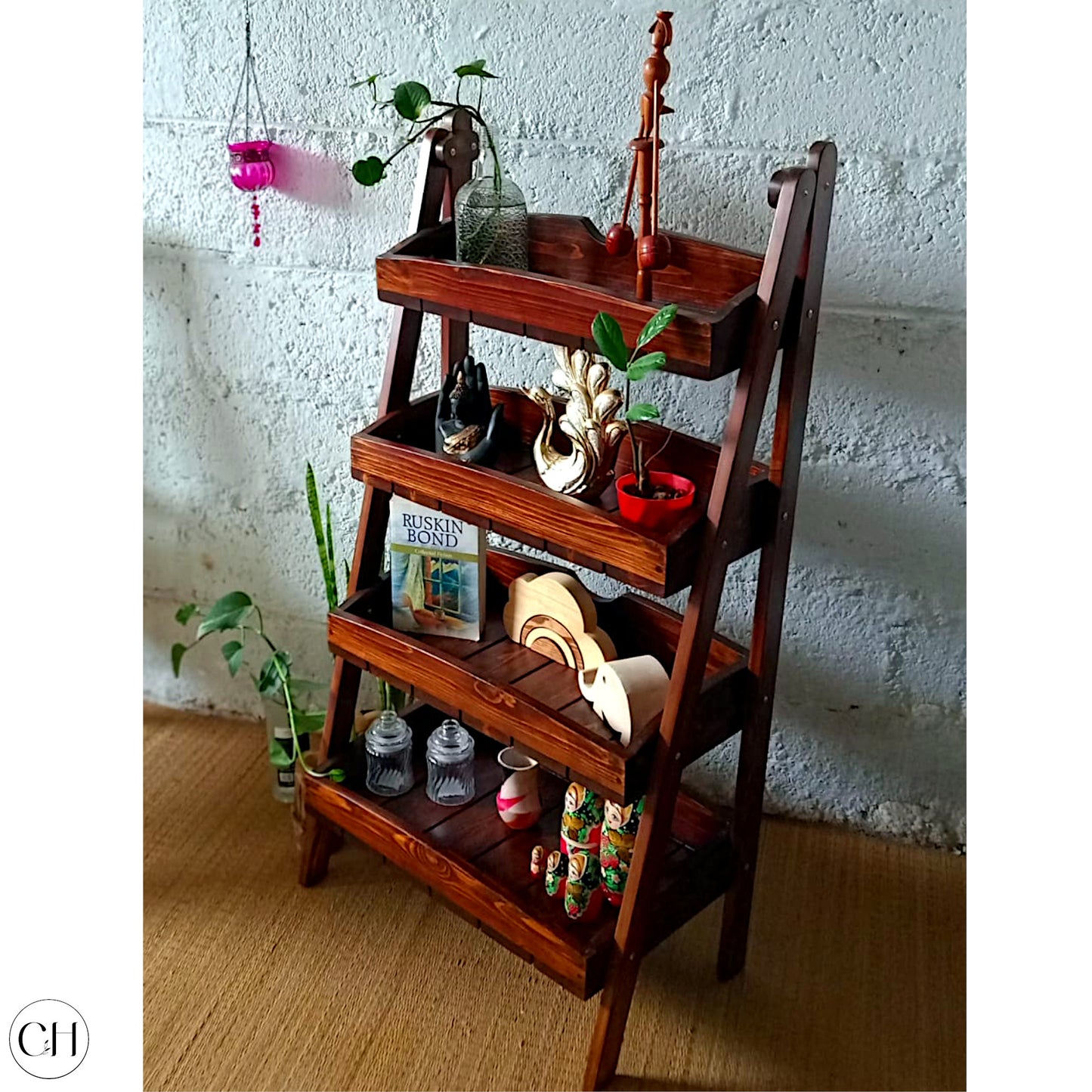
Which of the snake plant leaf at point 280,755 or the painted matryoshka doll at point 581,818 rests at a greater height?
the painted matryoshka doll at point 581,818

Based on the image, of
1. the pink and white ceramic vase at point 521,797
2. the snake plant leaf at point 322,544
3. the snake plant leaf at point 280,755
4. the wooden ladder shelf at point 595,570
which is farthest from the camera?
the snake plant leaf at point 280,755

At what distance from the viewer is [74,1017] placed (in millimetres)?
1080

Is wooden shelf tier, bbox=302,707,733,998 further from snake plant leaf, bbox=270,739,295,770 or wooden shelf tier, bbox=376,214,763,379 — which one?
wooden shelf tier, bbox=376,214,763,379

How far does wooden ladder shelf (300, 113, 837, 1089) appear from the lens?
1434 millimetres

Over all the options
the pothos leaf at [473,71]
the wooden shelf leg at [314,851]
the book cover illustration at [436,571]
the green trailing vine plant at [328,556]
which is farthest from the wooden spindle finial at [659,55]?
the wooden shelf leg at [314,851]

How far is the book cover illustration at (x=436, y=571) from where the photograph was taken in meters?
1.76

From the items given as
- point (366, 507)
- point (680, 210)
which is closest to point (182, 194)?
point (366, 507)

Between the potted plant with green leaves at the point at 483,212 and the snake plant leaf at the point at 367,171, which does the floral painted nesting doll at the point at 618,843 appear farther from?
the snake plant leaf at the point at 367,171

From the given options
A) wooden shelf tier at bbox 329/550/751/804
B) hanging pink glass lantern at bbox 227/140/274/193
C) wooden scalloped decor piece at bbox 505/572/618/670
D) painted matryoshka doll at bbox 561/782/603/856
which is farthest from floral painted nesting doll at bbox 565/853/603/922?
hanging pink glass lantern at bbox 227/140/274/193

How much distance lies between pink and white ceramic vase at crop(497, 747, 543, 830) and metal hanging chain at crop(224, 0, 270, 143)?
1069mm

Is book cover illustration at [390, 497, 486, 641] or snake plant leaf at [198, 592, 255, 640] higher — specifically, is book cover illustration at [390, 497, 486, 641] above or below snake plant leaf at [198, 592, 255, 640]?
above

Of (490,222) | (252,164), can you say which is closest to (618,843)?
(490,222)

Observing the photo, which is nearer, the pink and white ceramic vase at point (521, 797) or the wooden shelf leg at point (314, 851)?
the pink and white ceramic vase at point (521, 797)

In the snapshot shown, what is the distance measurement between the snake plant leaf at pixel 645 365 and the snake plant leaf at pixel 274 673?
897mm
